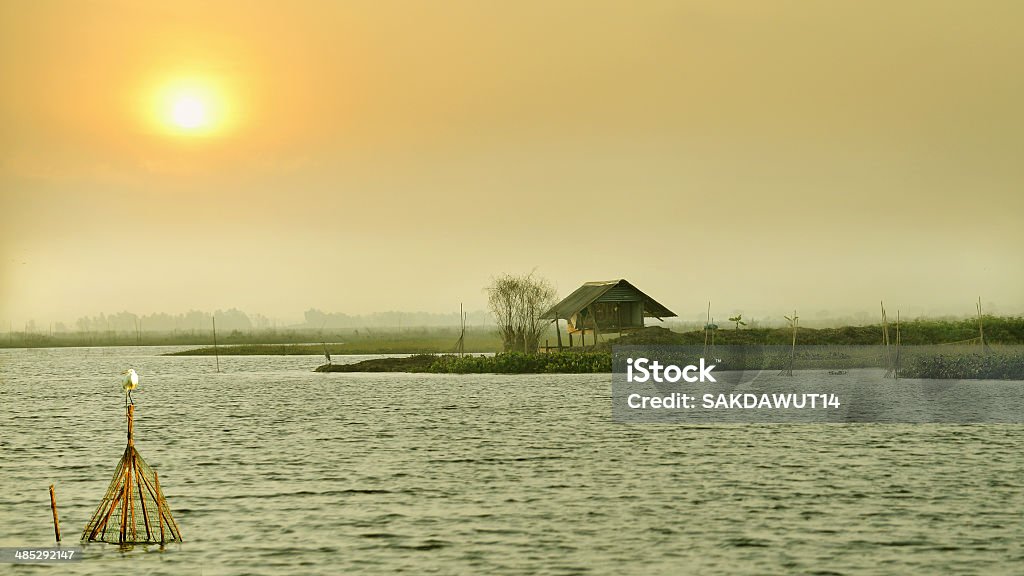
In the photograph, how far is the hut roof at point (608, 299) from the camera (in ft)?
242

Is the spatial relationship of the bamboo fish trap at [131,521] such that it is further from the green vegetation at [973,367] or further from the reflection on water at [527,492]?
the green vegetation at [973,367]

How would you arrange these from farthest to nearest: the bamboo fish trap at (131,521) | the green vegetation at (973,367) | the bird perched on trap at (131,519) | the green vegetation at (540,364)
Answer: the green vegetation at (540,364) < the green vegetation at (973,367) < the bamboo fish trap at (131,521) < the bird perched on trap at (131,519)

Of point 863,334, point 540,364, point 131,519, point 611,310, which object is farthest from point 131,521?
point 863,334

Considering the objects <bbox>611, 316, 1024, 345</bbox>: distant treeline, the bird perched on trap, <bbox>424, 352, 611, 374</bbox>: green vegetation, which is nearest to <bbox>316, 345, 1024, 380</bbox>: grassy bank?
<bbox>424, 352, 611, 374</bbox>: green vegetation

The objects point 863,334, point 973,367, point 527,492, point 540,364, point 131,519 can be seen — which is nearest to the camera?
point 131,519

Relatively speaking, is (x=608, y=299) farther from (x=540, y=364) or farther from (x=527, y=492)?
(x=527, y=492)

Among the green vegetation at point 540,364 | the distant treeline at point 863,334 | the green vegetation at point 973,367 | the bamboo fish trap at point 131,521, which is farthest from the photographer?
the distant treeline at point 863,334

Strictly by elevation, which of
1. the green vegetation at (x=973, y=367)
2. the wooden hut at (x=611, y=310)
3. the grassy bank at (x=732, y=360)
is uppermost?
the wooden hut at (x=611, y=310)

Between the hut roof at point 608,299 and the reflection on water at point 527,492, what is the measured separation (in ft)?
82.0

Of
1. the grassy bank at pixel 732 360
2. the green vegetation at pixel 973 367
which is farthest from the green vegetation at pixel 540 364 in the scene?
the green vegetation at pixel 973 367

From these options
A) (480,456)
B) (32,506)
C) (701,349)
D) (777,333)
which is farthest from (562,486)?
(777,333)

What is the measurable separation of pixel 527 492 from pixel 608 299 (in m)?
49.3

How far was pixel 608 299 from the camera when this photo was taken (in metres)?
74.2

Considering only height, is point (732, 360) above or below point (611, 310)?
below
